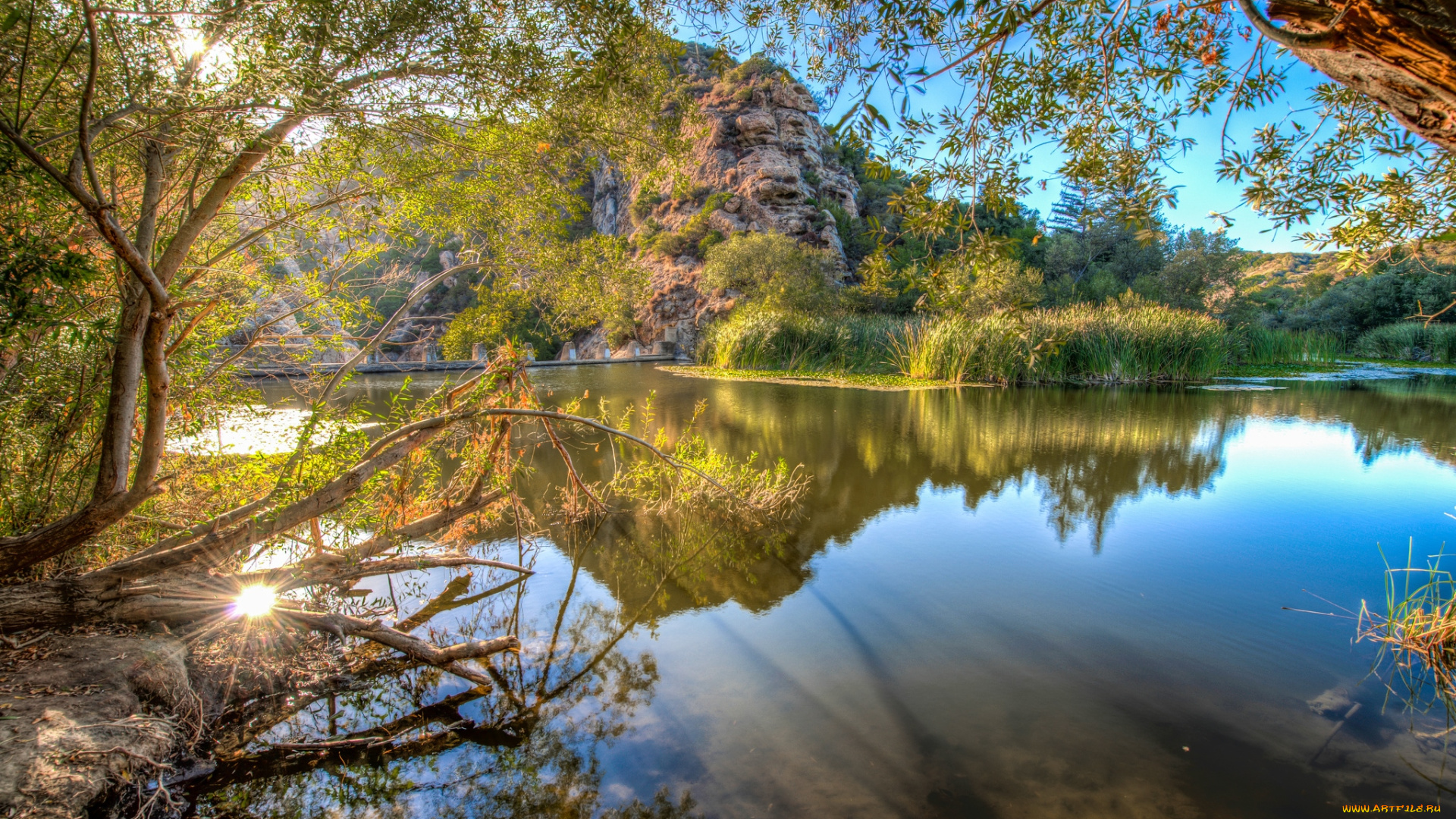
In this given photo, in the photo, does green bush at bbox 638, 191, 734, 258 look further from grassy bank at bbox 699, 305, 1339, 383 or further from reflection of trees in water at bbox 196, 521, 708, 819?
reflection of trees in water at bbox 196, 521, 708, 819

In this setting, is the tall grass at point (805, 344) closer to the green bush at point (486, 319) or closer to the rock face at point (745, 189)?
the rock face at point (745, 189)

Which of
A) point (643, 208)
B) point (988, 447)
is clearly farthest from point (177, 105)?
point (643, 208)

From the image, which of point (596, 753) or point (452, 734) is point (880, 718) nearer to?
point (596, 753)

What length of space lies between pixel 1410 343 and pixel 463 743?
125ft

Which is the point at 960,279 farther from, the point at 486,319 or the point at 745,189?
the point at 745,189

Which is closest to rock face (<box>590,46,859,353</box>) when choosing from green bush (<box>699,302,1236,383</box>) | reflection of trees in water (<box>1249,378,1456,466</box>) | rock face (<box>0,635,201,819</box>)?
green bush (<box>699,302,1236,383</box>)

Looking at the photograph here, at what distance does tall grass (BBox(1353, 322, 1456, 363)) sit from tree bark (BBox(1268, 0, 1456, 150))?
3247cm

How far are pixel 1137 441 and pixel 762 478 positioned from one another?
6832 mm

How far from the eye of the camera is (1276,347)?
23578mm

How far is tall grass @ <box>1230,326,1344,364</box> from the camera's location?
23234 millimetres

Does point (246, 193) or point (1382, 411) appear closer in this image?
point (246, 193)

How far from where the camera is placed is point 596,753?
2.82 m

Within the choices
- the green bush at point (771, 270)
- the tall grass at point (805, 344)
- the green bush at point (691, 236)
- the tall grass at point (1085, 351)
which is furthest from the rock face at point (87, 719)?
the green bush at point (691, 236)

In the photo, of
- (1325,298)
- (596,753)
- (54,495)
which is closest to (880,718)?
(596,753)
